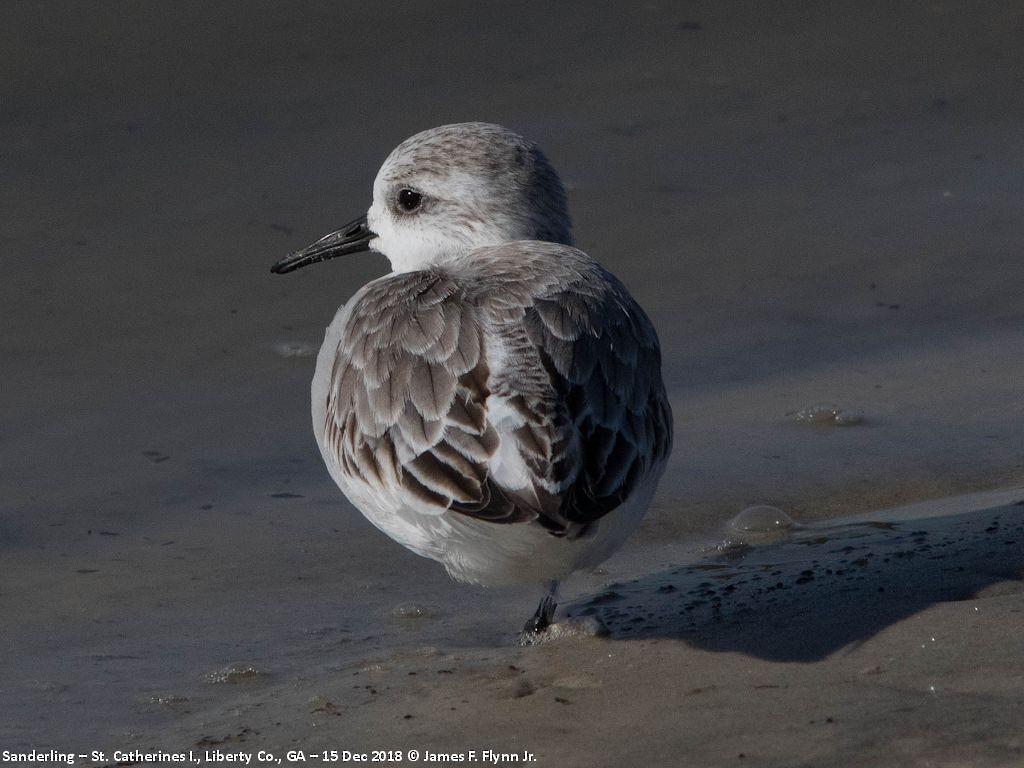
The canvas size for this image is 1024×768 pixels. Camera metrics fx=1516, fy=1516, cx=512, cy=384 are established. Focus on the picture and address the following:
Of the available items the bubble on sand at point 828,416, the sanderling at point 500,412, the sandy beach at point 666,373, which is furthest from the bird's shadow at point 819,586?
the bubble on sand at point 828,416

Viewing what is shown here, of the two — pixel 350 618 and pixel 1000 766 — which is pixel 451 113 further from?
pixel 1000 766

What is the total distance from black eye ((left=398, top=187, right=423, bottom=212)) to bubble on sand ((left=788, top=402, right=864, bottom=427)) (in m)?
1.75

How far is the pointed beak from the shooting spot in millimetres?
5492

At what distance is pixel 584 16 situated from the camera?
927 centimetres

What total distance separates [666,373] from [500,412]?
260 centimetres

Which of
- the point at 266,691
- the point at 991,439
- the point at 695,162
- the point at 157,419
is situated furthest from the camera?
the point at 695,162

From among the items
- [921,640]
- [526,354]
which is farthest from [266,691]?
[921,640]

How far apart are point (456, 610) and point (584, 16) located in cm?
542

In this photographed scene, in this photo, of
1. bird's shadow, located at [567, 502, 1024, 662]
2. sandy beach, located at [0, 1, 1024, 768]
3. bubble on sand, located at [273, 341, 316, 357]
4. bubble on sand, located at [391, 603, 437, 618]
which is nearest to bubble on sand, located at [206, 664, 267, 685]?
sandy beach, located at [0, 1, 1024, 768]

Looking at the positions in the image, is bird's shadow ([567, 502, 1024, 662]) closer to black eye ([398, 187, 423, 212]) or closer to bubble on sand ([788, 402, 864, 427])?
bubble on sand ([788, 402, 864, 427])

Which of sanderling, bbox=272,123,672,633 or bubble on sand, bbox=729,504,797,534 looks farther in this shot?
bubble on sand, bbox=729,504,797,534

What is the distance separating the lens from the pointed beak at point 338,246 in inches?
216

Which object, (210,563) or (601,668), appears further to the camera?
(210,563)

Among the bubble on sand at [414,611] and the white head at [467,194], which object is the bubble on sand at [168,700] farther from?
the white head at [467,194]
